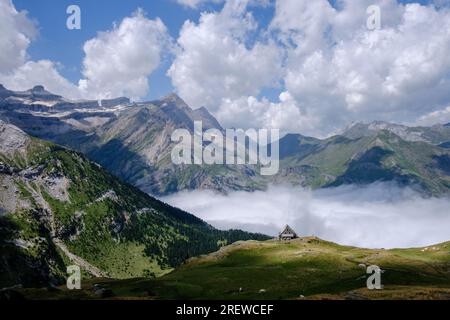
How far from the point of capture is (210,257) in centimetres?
16488

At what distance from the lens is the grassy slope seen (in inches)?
3328

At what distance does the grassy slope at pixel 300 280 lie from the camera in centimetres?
8454

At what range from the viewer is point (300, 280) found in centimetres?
10375

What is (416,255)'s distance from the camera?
157625 millimetres

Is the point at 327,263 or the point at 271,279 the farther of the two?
the point at 327,263
